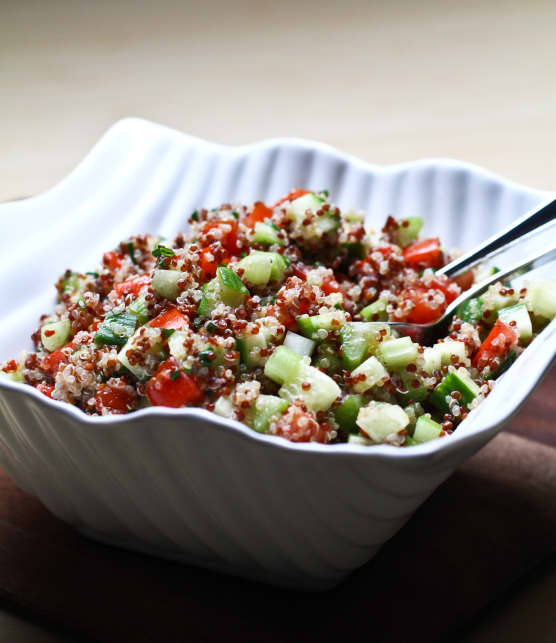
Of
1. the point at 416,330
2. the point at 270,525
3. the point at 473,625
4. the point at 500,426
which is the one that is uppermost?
the point at 500,426

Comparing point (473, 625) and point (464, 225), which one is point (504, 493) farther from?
point (464, 225)

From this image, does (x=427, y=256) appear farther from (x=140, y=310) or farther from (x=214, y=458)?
(x=214, y=458)

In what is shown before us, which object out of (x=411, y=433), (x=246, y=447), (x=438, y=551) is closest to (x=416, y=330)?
(x=411, y=433)

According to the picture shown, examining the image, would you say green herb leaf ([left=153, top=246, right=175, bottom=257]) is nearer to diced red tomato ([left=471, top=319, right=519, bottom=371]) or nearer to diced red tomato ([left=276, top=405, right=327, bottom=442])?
diced red tomato ([left=276, top=405, right=327, bottom=442])

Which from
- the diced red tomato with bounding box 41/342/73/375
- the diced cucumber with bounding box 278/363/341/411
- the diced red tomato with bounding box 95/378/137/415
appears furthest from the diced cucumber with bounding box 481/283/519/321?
the diced red tomato with bounding box 41/342/73/375

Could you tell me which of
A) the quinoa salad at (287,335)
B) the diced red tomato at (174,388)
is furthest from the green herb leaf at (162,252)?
the diced red tomato at (174,388)

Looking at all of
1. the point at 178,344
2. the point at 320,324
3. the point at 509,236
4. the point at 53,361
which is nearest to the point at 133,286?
the point at 53,361

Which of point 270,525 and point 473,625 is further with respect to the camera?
point 473,625
